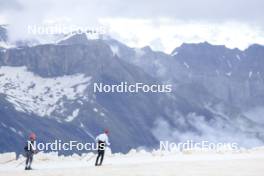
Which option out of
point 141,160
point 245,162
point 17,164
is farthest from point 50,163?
point 245,162

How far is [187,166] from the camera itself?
53406mm

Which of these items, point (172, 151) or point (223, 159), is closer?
point (223, 159)

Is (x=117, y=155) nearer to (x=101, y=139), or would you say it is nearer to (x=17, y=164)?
(x=17, y=164)

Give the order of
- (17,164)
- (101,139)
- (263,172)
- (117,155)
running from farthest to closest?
1. (117,155)
2. (17,164)
3. (101,139)
4. (263,172)

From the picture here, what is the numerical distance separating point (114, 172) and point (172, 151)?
67.5ft

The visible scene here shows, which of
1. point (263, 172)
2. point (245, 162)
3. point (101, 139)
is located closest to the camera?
point (263, 172)

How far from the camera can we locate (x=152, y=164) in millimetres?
55281

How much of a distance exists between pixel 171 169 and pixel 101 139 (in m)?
5.59

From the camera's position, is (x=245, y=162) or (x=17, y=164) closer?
(x=245, y=162)

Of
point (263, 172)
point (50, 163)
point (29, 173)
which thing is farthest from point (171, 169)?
point (50, 163)

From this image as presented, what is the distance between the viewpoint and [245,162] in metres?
56.9

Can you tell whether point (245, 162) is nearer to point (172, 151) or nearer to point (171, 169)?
point (171, 169)

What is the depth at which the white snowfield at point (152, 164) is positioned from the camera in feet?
160

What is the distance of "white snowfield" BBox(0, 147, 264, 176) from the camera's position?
48.8 meters
